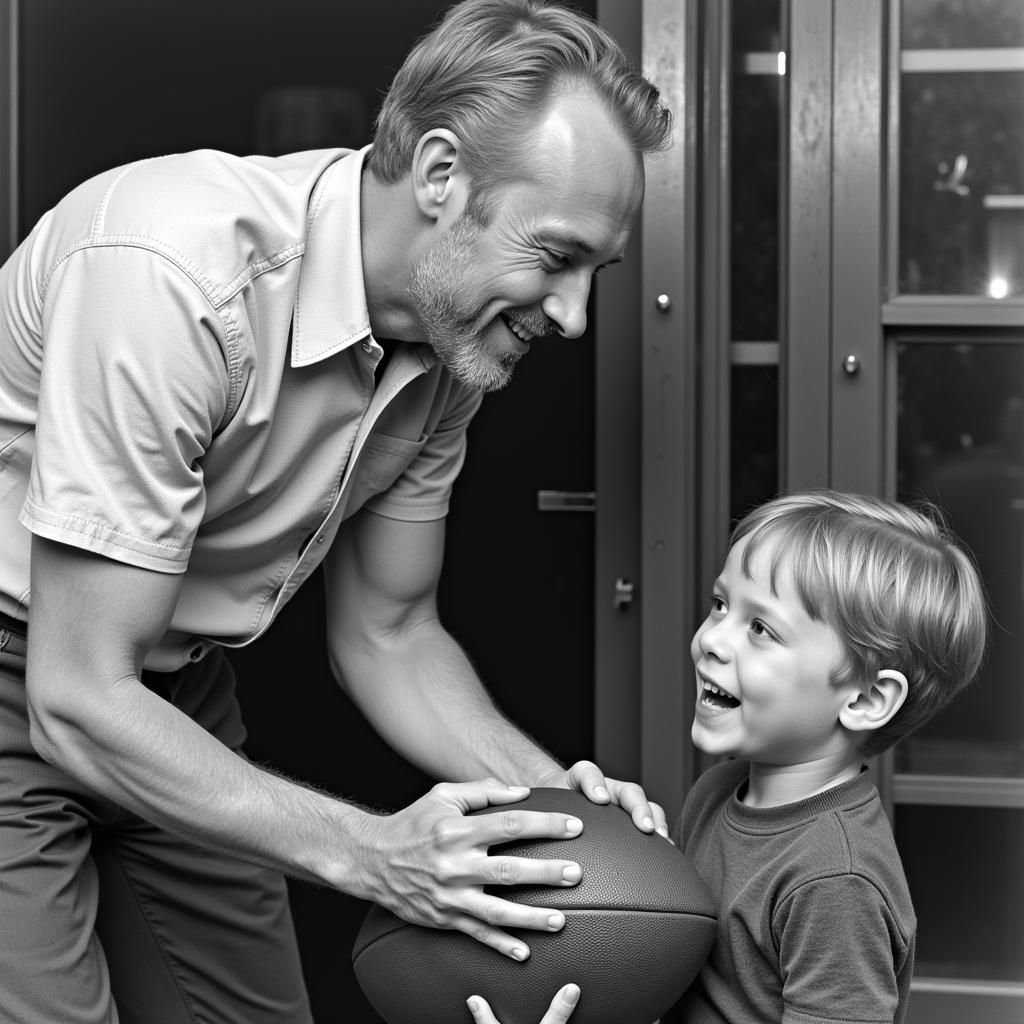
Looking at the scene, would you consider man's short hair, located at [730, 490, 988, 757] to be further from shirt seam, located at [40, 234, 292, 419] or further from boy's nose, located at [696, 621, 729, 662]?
shirt seam, located at [40, 234, 292, 419]

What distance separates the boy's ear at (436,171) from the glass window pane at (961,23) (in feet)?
3.71

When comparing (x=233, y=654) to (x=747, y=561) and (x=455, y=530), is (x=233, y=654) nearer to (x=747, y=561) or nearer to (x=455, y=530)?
(x=455, y=530)

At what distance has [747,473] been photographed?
2.54 meters

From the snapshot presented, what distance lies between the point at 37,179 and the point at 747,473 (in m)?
1.64

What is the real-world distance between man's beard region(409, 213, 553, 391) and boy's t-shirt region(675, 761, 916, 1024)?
2.02 feet

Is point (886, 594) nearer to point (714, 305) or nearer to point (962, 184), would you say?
point (714, 305)

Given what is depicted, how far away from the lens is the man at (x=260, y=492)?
1.45 meters

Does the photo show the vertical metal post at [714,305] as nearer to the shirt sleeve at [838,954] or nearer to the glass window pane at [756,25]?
the glass window pane at [756,25]

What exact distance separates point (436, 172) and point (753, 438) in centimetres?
103

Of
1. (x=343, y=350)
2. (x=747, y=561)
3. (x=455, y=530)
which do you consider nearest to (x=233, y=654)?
(x=455, y=530)

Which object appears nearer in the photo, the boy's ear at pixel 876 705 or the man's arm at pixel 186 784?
the man's arm at pixel 186 784

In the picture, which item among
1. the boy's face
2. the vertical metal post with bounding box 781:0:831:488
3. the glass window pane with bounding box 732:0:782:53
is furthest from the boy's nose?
the glass window pane with bounding box 732:0:782:53

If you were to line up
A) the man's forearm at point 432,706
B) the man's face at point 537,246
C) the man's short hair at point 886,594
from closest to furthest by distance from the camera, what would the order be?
the man's short hair at point 886,594 → the man's face at point 537,246 → the man's forearm at point 432,706

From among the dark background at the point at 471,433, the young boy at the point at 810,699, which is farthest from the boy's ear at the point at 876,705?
the dark background at the point at 471,433
